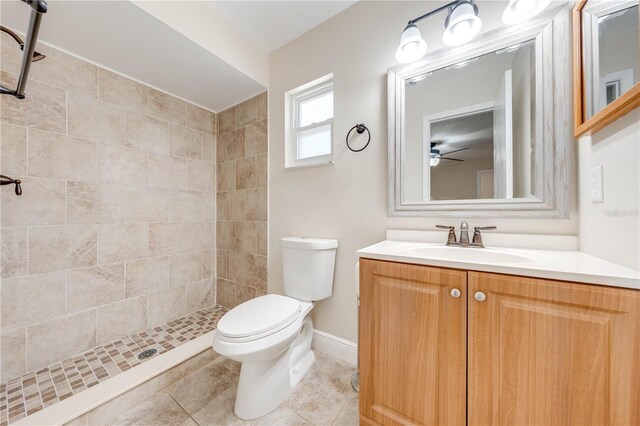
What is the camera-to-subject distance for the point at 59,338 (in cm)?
147

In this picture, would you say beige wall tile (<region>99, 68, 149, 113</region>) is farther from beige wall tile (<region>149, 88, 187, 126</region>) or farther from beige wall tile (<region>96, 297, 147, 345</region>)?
beige wall tile (<region>96, 297, 147, 345</region>)

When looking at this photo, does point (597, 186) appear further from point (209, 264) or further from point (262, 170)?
point (209, 264)

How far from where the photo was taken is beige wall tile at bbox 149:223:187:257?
6.31ft

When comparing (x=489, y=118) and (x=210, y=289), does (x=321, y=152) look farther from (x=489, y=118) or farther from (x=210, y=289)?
(x=210, y=289)

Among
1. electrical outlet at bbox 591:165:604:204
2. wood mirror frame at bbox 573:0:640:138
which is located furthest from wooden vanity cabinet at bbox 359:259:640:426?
wood mirror frame at bbox 573:0:640:138

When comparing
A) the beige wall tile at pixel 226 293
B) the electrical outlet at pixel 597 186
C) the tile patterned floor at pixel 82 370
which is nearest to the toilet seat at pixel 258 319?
the tile patterned floor at pixel 82 370

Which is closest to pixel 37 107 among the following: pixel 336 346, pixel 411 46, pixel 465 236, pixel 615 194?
pixel 411 46

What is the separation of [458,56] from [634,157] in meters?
0.88

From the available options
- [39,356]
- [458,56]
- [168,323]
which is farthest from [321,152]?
[39,356]

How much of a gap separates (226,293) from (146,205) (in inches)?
41.2

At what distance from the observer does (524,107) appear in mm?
1068

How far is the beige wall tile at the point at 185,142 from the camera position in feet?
6.73

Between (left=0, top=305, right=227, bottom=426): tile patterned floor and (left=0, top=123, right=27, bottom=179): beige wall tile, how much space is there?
1161 millimetres

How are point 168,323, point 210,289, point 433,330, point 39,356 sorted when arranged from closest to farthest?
point 433,330 < point 39,356 < point 168,323 < point 210,289
